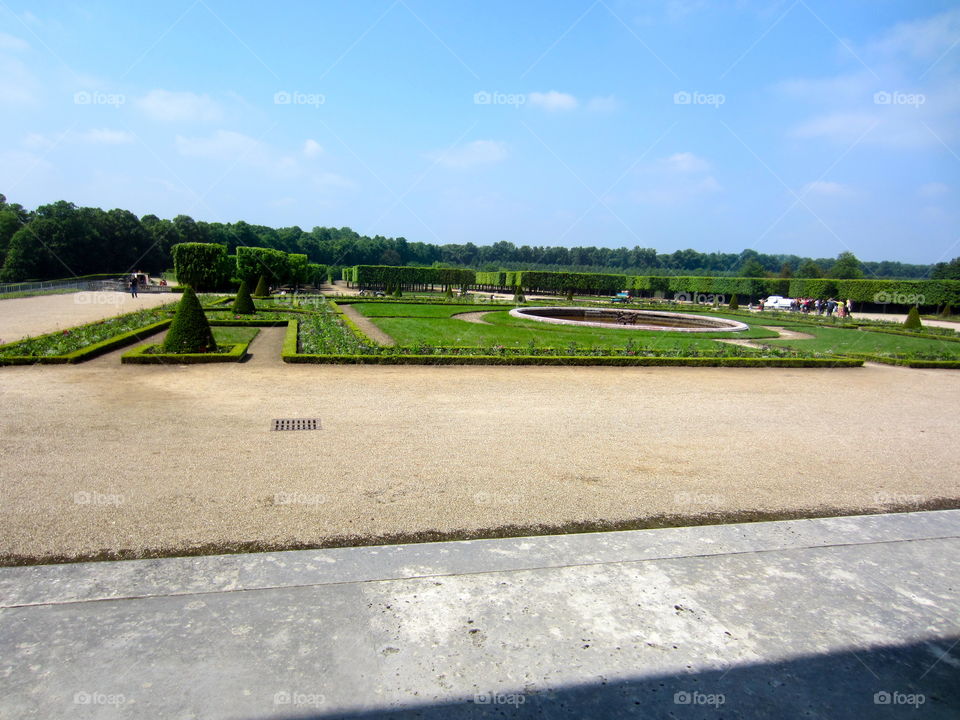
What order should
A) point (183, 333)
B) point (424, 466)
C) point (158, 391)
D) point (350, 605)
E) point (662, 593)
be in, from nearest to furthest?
point (350, 605) < point (662, 593) < point (424, 466) < point (158, 391) < point (183, 333)

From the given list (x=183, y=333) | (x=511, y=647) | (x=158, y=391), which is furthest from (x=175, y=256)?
(x=511, y=647)

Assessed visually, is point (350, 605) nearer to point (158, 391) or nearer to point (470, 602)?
point (470, 602)

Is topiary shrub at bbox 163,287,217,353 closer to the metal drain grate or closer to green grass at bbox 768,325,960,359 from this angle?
the metal drain grate

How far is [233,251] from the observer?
289 ft

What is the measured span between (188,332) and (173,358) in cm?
87

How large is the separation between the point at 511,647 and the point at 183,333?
12056mm

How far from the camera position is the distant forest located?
5309 cm

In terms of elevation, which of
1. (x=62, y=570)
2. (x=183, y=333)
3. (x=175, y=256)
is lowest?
(x=62, y=570)

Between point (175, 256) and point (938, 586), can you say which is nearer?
point (938, 586)

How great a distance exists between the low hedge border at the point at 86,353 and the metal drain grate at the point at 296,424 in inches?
274

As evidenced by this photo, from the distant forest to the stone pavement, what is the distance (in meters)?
62.4

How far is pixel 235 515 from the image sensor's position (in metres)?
4.95

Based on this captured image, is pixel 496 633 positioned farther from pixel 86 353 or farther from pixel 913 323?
pixel 913 323

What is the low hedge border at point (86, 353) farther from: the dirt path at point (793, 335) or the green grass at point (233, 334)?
the dirt path at point (793, 335)
